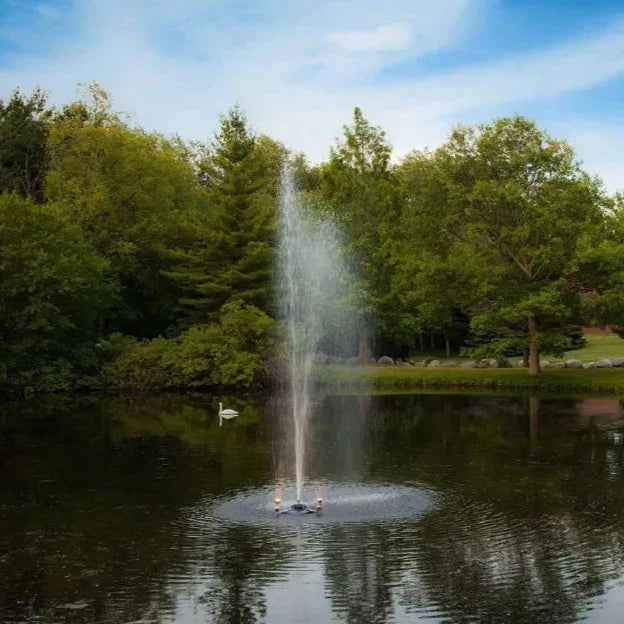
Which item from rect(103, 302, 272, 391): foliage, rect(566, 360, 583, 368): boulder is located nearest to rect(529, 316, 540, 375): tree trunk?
rect(566, 360, 583, 368): boulder

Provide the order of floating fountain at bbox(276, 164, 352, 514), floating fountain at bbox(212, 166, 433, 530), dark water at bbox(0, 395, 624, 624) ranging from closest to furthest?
1. dark water at bbox(0, 395, 624, 624)
2. floating fountain at bbox(212, 166, 433, 530)
3. floating fountain at bbox(276, 164, 352, 514)

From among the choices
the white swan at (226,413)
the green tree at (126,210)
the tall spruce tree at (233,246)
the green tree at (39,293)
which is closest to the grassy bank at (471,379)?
the tall spruce tree at (233,246)

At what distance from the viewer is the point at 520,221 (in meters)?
42.1

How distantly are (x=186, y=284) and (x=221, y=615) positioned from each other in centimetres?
4252

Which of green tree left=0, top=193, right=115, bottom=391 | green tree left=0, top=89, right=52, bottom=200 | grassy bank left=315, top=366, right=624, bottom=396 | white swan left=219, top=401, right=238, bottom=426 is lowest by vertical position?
white swan left=219, top=401, right=238, bottom=426

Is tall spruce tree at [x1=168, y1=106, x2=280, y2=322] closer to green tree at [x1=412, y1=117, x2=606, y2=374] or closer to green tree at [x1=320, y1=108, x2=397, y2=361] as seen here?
green tree at [x1=320, y1=108, x2=397, y2=361]

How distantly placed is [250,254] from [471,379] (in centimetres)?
1438

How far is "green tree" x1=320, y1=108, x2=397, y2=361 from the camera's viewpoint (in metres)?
51.8

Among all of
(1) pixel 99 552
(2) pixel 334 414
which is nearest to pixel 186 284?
(2) pixel 334 414

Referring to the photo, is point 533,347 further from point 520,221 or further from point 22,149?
point 22,149

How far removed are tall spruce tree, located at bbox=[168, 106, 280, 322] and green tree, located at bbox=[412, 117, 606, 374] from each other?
12053 millimetres

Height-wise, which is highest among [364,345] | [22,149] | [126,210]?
[22,149]

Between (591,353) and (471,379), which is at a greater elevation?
(591,353)

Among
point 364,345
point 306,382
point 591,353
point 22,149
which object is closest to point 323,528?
point 306,382
